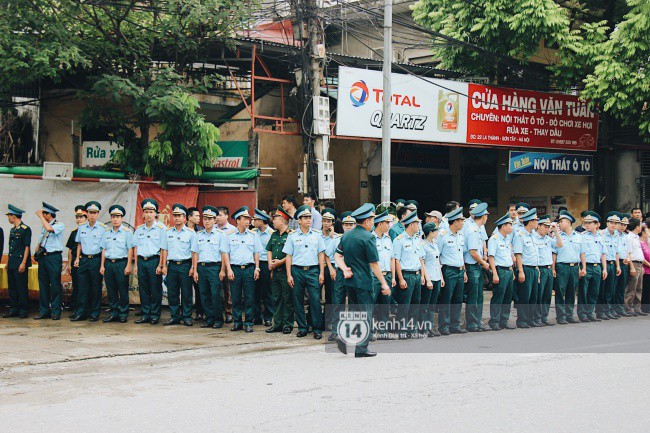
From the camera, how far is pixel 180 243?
1270cm

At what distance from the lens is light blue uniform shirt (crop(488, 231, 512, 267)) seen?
1252 cm

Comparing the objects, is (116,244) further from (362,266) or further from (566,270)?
(566,270)

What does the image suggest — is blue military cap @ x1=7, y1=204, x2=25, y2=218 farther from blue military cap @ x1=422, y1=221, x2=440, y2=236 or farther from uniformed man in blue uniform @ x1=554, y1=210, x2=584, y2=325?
uniformed man in blue uniform @ x1=554, y1=210, x2=584, y2=325

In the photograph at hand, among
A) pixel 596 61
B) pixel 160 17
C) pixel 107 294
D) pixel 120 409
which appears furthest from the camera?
pixel 596 61

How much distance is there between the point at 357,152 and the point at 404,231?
10048 millimetres

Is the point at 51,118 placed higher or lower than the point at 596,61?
lower

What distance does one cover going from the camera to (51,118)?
17.6 metres

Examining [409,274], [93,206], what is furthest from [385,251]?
[93,206]

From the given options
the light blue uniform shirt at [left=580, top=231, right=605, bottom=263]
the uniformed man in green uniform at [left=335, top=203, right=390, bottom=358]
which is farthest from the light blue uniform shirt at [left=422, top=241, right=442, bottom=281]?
the light blue uniform shirt at [left=580, top=231, right=605, bottom=263]

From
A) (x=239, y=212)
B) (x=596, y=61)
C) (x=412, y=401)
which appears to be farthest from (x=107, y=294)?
(x=596, y=61)

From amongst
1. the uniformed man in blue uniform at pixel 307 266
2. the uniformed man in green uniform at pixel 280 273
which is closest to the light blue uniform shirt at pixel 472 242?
the uniformed man in blue uniform at pixel 307 266

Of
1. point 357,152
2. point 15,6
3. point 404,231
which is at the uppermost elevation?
point 15,6

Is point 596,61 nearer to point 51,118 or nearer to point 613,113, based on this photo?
point 613,113

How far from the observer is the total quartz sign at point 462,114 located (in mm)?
16859
